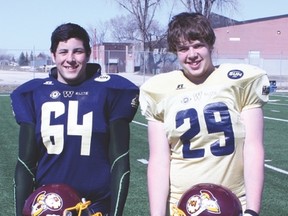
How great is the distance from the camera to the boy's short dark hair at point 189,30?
253cm

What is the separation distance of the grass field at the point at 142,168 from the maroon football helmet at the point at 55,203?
11.6ft

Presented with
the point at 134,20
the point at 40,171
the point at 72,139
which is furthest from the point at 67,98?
the point at 134,20

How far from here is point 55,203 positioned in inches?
91.0

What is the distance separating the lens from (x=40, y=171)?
2.85 m

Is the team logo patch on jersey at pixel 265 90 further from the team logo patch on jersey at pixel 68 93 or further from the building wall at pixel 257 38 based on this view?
the building wall at pixel 257 38

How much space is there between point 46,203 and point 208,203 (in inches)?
25.1

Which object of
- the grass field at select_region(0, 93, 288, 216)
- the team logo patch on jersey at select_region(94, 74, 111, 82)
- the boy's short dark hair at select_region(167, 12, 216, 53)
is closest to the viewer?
the boy's short dark hair at select_region(167, 12, 216, 53)

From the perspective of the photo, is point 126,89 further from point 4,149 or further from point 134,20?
point 134,20

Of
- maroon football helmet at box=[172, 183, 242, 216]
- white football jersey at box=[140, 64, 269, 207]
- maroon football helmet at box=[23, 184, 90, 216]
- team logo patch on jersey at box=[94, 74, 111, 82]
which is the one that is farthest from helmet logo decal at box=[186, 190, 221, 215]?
team logo patch on jersey at box=[94, 74, 111, 82]

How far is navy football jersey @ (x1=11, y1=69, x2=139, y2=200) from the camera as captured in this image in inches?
110

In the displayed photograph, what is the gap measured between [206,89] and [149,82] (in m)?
0.27

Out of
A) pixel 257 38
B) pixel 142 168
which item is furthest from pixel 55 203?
pixel 257 38

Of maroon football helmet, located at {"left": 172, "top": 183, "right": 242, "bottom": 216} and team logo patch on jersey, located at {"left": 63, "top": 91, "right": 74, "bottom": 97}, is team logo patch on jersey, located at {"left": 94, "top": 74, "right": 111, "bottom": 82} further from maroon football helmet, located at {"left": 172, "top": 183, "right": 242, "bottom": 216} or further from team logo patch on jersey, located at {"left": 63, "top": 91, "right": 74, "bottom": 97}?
maroon football helmet, located at {"left": 172, "top": 183, "right": 242, "bottom": 216}

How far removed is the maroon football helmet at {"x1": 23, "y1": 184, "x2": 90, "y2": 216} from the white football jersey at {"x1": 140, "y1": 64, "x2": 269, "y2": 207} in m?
0.51
